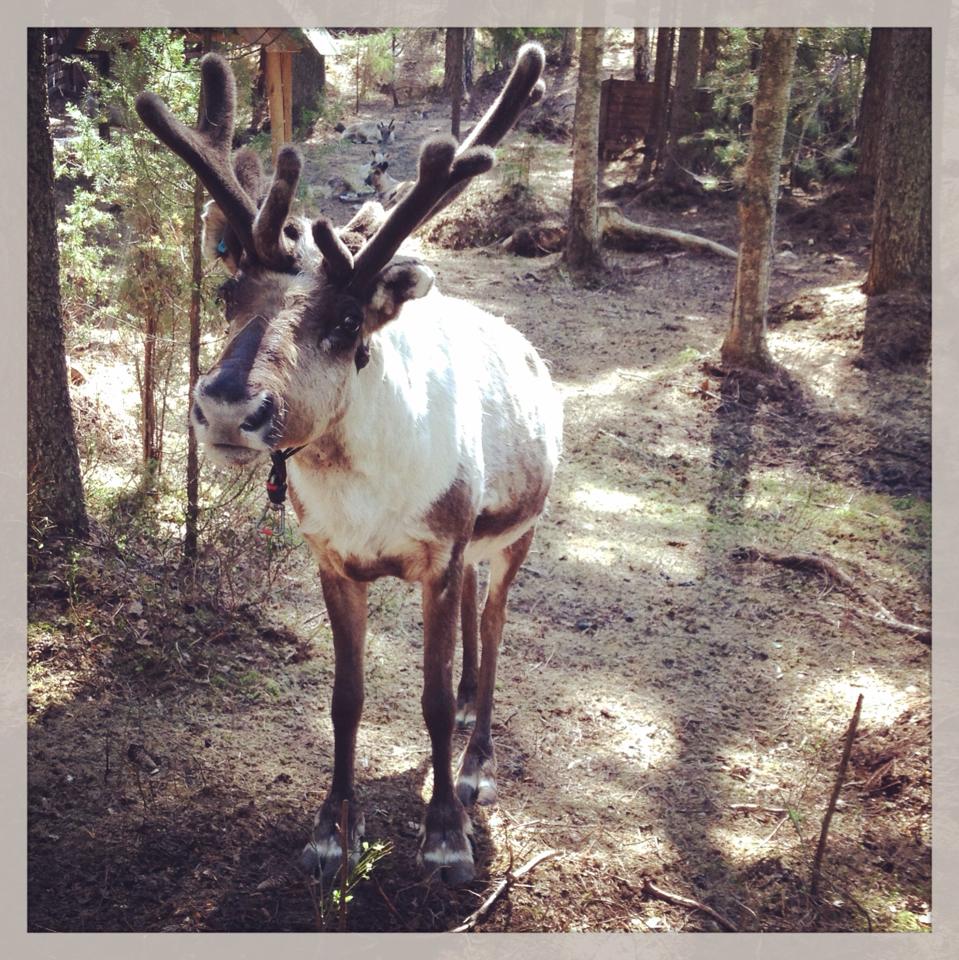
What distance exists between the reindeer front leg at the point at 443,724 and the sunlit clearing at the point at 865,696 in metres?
2.56

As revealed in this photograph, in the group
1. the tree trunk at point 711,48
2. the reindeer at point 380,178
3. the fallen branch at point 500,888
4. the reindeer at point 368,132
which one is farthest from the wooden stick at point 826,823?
the reindeer at point 368,132

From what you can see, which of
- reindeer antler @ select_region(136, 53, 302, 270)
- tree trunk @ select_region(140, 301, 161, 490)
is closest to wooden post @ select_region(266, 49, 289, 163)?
tree trunk @ select_region(140, 301, 161, 490)

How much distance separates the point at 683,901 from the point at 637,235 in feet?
41.4

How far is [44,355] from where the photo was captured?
5.50m

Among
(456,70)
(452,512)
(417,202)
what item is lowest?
(452,512)

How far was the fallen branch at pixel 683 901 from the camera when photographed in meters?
4.18

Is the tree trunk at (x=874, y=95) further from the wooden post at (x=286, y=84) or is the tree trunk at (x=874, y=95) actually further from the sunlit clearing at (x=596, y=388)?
the wooden post at (x=286, y=84)

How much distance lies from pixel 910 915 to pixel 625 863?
120cm

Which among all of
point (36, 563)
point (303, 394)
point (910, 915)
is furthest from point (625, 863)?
point (36, 563)

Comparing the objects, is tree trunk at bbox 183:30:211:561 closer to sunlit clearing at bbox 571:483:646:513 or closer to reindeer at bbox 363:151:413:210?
sunlit clearing at bbox 571:483:646:513

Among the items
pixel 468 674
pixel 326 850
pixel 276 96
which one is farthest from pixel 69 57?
pixel 326 850

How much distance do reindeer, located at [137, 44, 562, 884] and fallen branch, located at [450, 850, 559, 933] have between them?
0.49ft

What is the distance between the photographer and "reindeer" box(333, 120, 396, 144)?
2319cm

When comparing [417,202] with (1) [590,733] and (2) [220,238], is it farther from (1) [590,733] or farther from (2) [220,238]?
(1) [590,733]
